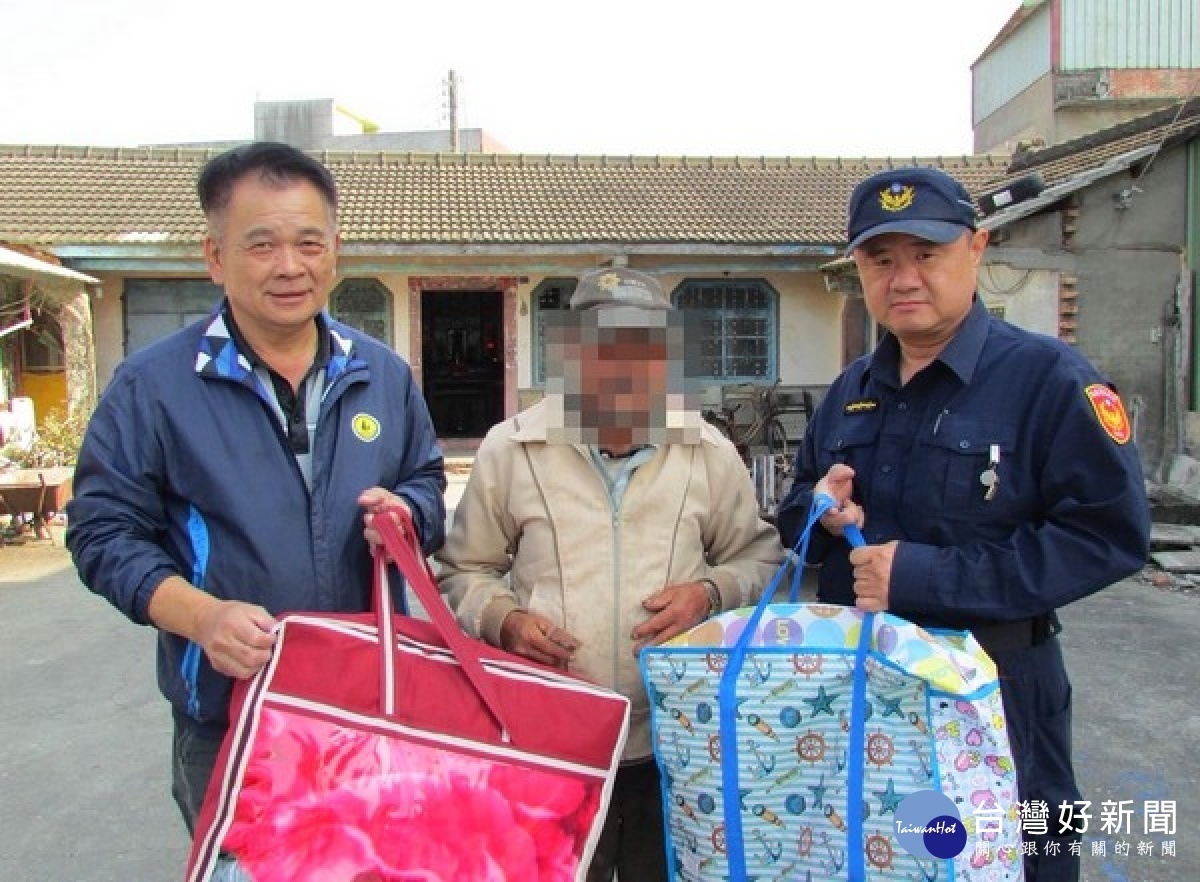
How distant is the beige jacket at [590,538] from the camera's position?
5.67 feet

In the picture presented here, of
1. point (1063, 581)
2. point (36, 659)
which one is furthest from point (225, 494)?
point (36, 659)

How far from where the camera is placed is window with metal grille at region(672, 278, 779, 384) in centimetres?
1322

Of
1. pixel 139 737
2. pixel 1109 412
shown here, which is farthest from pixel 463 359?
pixel 1109 412

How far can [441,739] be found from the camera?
1351 millimetres

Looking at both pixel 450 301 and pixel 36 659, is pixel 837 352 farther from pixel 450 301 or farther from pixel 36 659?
pixel 36 659

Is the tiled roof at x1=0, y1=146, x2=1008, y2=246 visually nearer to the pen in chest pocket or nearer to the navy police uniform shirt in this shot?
the navy police uniform shirt

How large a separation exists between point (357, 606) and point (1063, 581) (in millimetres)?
1183

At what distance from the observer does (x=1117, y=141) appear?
9.96 m

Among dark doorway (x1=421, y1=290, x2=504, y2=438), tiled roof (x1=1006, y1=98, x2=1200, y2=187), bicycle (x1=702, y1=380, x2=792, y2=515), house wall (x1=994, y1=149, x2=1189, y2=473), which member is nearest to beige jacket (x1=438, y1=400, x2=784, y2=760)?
house wall (x1=994, y1=149, x2=1189, y2=473)

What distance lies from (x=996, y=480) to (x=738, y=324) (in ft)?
39.0

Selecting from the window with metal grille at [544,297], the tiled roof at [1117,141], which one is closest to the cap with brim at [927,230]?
the tiled roof at [1117,141]

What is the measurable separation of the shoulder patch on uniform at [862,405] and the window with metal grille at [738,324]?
450 inches

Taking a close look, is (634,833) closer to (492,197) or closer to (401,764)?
(401,764)

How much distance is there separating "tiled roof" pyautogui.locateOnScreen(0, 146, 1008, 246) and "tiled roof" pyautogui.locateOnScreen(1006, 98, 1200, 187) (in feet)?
7.91
